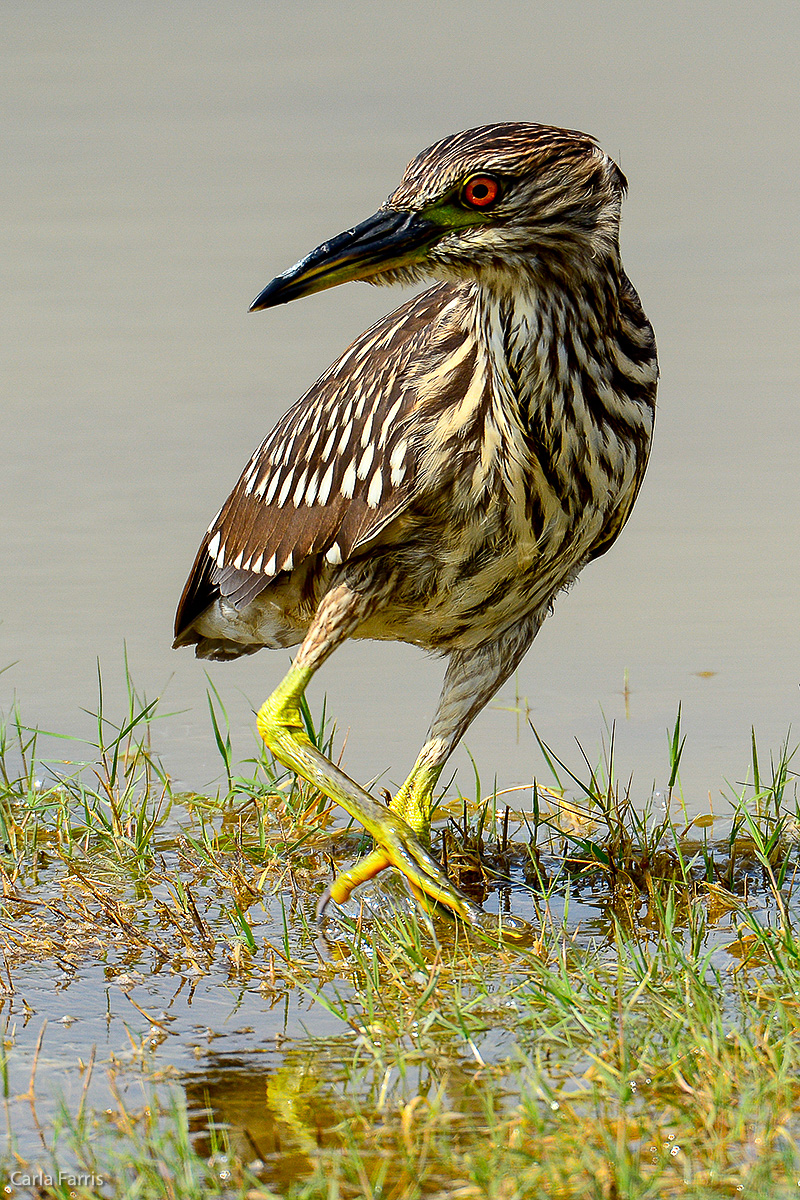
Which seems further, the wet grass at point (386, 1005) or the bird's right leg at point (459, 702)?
the bird's right leg at point (459, 702)

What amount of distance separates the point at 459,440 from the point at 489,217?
59cm

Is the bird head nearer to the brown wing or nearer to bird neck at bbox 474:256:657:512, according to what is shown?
bird neck at bbox 474:256:657:512

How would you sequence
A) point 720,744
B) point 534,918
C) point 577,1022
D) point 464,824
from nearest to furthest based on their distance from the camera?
point 577,1022
point 534,918
point 464,824
point 720,744

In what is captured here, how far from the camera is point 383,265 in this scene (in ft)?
14.4

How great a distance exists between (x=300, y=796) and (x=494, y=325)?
182 centimetres

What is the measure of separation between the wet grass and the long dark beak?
1.65m

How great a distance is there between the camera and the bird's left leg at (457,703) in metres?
5.27

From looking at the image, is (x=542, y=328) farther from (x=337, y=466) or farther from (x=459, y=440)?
(x=337, y=466)

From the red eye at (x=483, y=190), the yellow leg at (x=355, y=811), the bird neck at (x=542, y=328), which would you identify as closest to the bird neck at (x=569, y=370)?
the bird neck at (x=542, y=328)

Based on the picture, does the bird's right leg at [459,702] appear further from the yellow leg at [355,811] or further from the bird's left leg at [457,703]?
the yellow leg at [355,811]

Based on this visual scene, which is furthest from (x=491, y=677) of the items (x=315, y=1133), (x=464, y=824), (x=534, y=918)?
(x=315, y=1133)

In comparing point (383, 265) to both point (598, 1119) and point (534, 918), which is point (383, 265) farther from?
point (598, 1119)

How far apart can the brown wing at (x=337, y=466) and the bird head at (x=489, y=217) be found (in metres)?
0.36

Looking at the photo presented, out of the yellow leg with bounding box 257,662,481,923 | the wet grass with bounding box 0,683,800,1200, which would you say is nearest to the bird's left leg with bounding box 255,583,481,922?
the yellow leg with bounding box 257,662,481,923
